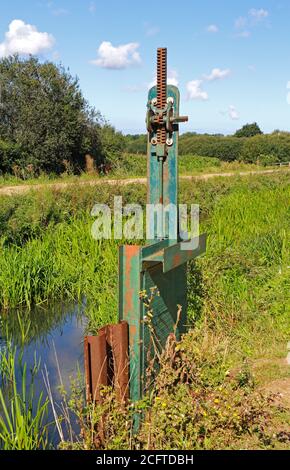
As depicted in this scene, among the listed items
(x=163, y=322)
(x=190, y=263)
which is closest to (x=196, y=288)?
(x=190, y=263)

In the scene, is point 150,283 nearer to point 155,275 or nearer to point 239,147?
point 155,275

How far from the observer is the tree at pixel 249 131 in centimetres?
5569

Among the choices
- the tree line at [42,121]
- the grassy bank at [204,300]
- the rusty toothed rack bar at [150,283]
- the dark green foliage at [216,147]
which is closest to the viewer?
the grassy bank at [204,300]

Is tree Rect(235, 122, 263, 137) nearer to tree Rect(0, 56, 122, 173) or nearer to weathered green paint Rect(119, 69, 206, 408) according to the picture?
tree Rect(0, 56, 122, 173)

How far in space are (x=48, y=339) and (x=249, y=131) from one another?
169ft

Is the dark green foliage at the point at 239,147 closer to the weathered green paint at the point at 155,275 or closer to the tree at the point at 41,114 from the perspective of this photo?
the tree at the point at 41,114

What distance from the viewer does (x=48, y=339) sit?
6508mm

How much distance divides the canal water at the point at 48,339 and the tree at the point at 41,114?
15.3 meters

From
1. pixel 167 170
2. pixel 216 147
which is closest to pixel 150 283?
pixel 167 170

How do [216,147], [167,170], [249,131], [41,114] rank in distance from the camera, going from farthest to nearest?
[249,131]
[216,147]
[41,114]
[167,170]

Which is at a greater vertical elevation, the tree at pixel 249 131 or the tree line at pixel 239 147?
the tree at pixel 249 131

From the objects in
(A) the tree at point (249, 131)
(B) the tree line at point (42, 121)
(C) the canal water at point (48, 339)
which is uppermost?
(A) the tree at point (249, 131)

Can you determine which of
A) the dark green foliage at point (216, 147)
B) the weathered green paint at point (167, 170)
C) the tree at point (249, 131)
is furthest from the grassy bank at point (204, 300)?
the tree at point (249, 131)
